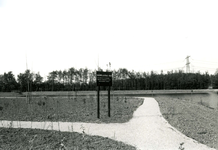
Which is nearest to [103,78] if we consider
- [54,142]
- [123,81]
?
[54,142]

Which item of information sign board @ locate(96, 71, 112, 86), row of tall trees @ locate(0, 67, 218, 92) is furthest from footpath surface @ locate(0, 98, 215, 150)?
row of tall trees @ locate(0, 67, 218, 92)

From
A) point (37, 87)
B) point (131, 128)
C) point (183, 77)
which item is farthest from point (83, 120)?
point (183, 77)

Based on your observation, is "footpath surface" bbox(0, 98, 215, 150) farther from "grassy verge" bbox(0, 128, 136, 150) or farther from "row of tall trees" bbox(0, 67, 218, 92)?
"row of tall trees" bbox(0, 67, 218, 92)

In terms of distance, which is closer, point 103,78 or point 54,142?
point 54,142

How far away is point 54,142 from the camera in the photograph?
656 cm

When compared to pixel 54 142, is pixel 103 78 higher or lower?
higher

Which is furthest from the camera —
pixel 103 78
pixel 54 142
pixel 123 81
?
pixel 123 81

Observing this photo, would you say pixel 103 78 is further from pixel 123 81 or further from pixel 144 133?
pixel 123 81

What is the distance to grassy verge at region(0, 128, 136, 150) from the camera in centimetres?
612

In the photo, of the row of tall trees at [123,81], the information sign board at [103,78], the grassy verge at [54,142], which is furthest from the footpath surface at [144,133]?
the row of tall trees at [123,81]

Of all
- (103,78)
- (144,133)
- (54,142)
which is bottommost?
(144,133)

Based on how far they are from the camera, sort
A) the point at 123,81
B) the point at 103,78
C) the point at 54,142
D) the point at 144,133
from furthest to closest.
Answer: the point at 123,81
the point at 103,78
the point at 144,133
the point at 54,142

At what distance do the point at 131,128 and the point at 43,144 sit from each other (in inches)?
157

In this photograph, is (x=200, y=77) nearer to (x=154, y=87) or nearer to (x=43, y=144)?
(x=154, y=87)
